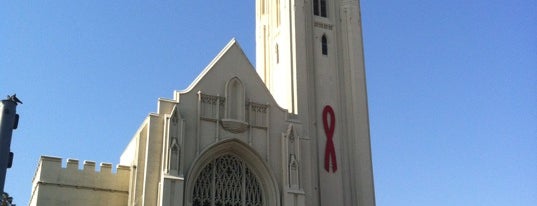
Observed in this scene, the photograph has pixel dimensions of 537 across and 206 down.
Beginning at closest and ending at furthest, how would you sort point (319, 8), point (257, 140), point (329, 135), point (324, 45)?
point (257, 140), point (329, 135), point (324, 45), point (319, 8)

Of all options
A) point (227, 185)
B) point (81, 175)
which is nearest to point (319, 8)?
point (227, 185)

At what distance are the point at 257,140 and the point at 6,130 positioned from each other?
21029 millimetres

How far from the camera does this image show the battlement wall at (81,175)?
97.2 ft

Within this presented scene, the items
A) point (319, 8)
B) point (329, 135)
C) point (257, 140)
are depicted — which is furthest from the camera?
point (319, 8)

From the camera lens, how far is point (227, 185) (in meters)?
30.4

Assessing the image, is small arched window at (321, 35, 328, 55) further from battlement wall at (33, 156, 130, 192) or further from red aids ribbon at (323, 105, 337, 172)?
battlement wall at (33, 156, 130, 192)

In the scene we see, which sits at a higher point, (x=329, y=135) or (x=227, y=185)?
(x=329, y=135)

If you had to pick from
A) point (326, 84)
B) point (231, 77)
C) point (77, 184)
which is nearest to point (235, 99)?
point (231, 77)

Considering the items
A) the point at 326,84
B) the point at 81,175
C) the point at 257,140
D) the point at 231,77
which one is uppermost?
the point at 326,84

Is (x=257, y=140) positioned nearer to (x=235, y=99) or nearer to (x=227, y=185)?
(x=235, y=99)

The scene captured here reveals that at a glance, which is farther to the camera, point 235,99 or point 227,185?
point 235,99

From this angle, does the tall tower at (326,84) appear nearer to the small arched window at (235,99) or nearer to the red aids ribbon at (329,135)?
the red aids ribbon at (329,135)

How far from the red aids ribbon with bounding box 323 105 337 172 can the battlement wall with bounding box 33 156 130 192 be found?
10.2m

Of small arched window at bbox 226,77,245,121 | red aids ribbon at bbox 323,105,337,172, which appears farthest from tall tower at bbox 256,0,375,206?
small arched window at bbox 226,77,245,121
